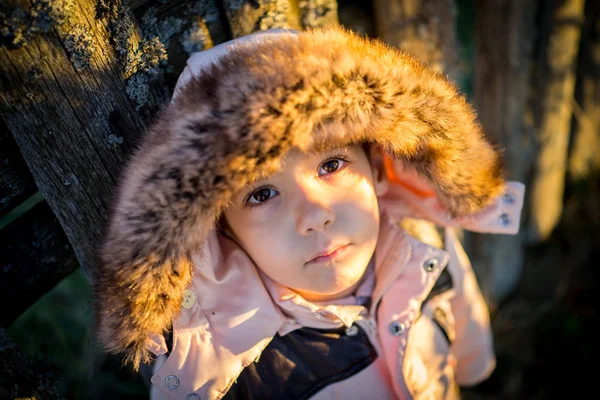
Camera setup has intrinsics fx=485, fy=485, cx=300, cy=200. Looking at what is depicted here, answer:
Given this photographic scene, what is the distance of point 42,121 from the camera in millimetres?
1202

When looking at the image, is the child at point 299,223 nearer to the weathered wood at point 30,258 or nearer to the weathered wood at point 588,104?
the weathered wood at point 30,258

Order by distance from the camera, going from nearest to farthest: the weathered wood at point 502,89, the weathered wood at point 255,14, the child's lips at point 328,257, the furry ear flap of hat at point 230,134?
the furry ear flap of hat at point 230,134, the child's lips at point 328,257, the weathered wood at point 255,14, the weathered wood at point 502,89

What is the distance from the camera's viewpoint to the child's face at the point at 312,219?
1296mm

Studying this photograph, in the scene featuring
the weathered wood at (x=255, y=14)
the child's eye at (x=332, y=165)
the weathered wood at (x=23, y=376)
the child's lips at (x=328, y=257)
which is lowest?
the weathered wood at (x=23, y=376)

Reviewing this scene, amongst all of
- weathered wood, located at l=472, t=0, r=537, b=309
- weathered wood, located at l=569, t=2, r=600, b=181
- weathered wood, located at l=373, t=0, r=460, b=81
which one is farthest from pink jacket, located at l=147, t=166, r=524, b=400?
weathered wood, located at l=569, t=2, r=600, b=181

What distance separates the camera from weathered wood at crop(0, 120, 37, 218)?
1256mm

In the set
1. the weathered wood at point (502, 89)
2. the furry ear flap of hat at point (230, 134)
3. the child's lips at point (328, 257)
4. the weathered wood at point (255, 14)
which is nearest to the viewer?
the furry ear flap of hat at point (230, 134)

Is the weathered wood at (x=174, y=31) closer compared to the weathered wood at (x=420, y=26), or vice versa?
the weathered wood at (x=174, y=31)

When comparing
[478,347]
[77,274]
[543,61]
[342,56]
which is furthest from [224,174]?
[77,274]

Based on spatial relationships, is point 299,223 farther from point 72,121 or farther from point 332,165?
point 72,121

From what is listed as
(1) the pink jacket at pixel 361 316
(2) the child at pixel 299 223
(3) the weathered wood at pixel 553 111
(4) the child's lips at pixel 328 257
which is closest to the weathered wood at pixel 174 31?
(2) the child at pixel 299 223

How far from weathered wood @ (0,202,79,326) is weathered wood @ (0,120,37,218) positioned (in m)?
0.10

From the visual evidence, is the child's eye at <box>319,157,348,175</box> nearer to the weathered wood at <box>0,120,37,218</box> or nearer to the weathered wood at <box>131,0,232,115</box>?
the weathered wood at <box>131,0,232,115</box>

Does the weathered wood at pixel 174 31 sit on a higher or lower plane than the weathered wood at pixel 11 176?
higher
